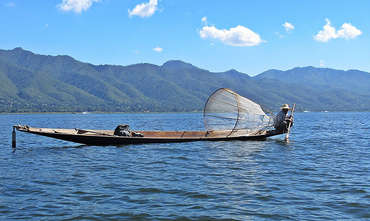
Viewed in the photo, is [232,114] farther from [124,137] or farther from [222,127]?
[124,137]

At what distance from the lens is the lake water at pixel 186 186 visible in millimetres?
12189

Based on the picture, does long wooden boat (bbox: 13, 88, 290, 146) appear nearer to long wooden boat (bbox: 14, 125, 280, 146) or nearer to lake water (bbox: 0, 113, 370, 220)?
long wooden boat (bbox: 14, 125, 280, 146)

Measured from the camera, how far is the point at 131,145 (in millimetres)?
30688

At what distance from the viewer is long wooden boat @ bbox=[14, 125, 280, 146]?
27.5 metres

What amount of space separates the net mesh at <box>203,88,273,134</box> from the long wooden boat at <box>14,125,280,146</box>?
0.70 metres

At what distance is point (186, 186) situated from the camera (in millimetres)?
15688

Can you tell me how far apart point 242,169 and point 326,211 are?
7529 millimetres

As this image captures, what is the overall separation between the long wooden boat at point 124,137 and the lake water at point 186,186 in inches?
82.4

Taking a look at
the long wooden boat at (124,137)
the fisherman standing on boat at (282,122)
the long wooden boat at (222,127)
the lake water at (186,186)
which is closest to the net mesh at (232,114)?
the long wooden boat at (222,127)

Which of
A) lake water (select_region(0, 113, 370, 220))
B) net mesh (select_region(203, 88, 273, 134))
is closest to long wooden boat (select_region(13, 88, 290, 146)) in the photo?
net mesh (select_region(203, 88, 273, 134))

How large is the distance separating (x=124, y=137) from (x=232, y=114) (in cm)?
1003

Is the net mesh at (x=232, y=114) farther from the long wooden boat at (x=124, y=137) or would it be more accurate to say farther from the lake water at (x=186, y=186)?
the lake water at (x=186, y=186)

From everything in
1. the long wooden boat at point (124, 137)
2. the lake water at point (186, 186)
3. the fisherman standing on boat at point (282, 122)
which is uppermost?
the fisherman standing on boat at point (282, 122)

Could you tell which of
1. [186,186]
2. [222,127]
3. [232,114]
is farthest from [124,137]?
[186,186]
